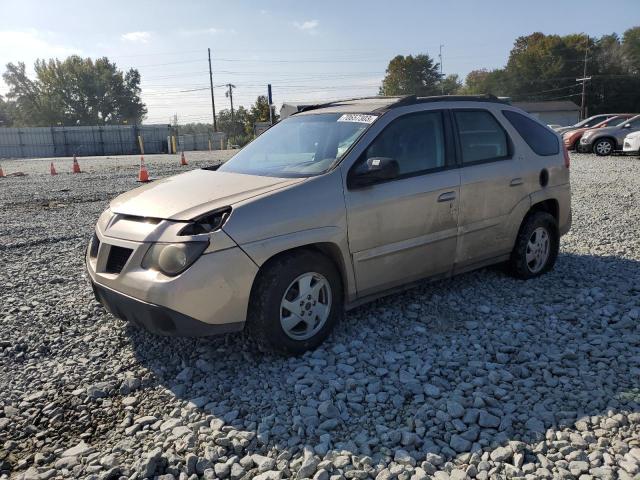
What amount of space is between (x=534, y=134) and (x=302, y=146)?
8.31ft

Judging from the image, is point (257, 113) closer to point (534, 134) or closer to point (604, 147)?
point (604, 147)

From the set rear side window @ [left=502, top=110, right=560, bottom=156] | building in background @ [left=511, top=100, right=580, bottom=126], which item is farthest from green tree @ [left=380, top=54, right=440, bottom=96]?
rear side window @ [left=502, top=110, right=560, bottom=156]

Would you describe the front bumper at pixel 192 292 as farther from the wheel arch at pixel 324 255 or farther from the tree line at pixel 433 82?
the tree line at pixel 433 82

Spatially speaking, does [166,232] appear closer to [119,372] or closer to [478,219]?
[119,372]

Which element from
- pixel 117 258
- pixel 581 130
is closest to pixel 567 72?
pixel 581 130

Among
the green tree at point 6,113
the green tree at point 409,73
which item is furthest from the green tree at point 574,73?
the green tree at point 6,113

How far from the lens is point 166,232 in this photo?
11.1ft

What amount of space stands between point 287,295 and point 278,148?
155 cm

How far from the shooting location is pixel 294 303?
3.69 meters

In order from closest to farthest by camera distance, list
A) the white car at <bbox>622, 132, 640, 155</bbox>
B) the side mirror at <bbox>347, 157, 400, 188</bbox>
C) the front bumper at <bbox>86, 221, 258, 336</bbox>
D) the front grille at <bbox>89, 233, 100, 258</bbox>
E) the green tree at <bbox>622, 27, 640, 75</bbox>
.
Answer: the front bumper at <bbox>86, 221, 258, 336</bbox> < the side mirror at <bbox>347, 157, 400, 188</bbox> < the front grille at <bbox>89, 233, 100, 258</bbox> < the white car at <bbox>622, 132, 640, 155</bbox> < the green tree at <bbox>622, 27, 640, 75</bbox>

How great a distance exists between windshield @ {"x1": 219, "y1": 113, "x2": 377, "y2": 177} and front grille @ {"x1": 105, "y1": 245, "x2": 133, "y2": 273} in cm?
121

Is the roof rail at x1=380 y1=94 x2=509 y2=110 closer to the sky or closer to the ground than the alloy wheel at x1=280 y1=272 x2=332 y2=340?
closer to the sky

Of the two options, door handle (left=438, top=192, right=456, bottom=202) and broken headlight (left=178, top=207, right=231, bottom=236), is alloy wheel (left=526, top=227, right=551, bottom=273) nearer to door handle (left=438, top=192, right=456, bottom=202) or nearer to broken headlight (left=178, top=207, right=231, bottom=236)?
door handle (left=438, top=192, right=456, bottom=202)

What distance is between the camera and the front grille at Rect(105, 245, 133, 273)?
141 inches
